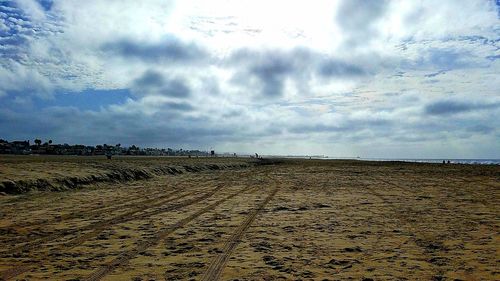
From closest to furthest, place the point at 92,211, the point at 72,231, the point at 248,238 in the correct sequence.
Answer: the point at 248,238
the point at 72,231
the point at 92,211

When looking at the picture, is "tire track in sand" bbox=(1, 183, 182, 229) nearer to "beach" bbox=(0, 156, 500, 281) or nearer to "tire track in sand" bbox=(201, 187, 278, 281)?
"beach" bbox=(0, 156, 500, 281)

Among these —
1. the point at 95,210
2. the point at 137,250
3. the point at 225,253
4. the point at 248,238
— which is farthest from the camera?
the point at 95,210

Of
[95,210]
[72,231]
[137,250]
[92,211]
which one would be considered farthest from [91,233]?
[95,210]

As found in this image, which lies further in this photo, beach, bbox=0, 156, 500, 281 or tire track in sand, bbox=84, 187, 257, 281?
beach, bbox=0, 156, 500, 281

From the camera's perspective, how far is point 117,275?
6.23 m

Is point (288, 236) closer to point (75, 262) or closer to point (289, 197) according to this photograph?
point (75, 262)

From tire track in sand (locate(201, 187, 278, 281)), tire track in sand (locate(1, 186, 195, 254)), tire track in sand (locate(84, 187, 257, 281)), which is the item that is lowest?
tire track in sand (locate(1, 186, 195, 254))

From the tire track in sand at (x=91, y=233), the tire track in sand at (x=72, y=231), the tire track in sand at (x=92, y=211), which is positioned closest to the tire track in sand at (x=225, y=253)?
the tire track in sand at (x=91, y=233)

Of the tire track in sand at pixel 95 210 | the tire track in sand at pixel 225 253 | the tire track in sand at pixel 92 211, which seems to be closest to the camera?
the tire track in sand at pixel 225 253

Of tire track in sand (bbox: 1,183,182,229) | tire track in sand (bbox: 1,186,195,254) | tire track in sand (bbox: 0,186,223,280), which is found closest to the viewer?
tire track in sand (bbox: 0,186,223,280)

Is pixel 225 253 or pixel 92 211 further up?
pixel 225 253

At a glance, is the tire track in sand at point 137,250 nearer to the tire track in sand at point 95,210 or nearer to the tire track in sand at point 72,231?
the tire track in sand at point 72,231

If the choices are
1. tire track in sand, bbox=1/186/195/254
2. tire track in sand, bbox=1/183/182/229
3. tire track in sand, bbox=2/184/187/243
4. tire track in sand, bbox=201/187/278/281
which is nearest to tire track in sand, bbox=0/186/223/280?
tire track in sand, bbox=1/186/195/254

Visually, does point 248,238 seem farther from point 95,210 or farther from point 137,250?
point 95,210
